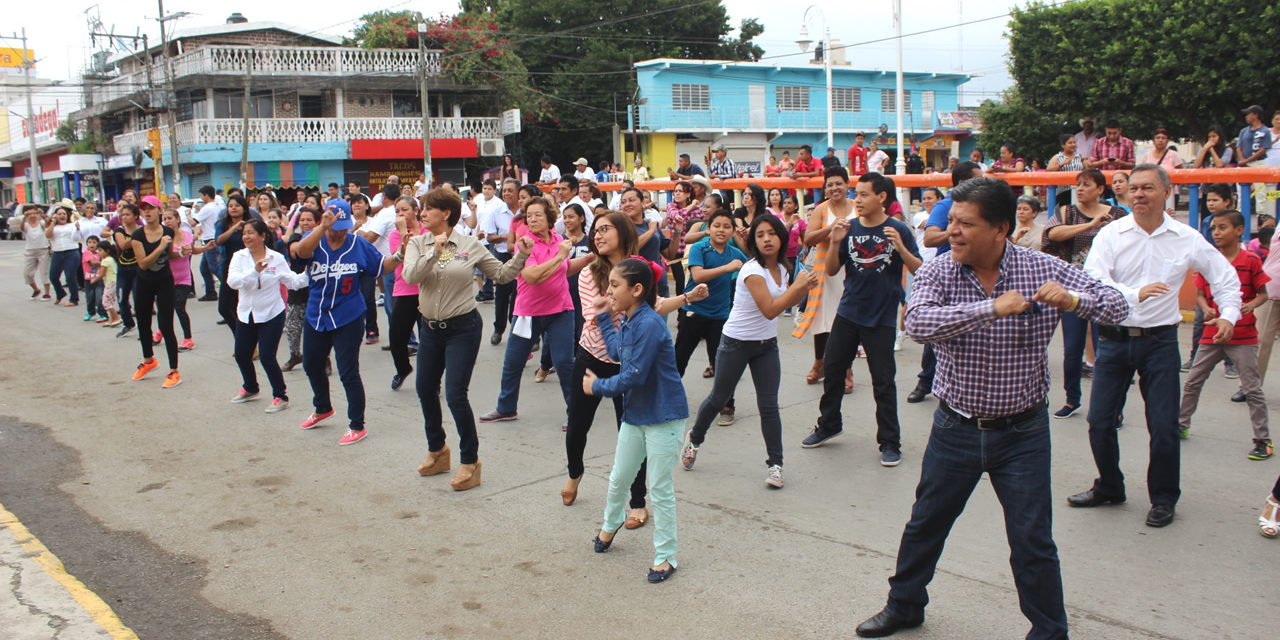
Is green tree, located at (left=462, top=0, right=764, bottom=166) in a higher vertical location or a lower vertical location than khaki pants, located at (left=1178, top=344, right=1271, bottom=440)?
higher

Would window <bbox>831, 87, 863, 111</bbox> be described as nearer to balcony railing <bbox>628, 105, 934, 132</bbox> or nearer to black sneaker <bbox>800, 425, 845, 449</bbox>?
balcony railing <bbox>628, 105, 934, 132</bbox>

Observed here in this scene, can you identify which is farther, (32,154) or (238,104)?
(32,154)

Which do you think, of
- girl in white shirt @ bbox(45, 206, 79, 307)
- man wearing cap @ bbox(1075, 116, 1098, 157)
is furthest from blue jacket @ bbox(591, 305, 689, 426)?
girl in white shirt @ bbox(45, 206, 79, 307)

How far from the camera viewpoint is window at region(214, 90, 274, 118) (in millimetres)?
39031

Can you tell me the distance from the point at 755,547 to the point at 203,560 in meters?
2.89

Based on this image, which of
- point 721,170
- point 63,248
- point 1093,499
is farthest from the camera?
point 721,170

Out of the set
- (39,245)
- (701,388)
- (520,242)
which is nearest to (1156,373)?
(520,242)

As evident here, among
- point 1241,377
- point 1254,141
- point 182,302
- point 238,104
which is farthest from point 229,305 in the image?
point 238,104

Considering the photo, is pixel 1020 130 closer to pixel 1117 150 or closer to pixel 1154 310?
pixel 1117 150

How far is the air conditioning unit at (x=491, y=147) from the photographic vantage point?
4144cm

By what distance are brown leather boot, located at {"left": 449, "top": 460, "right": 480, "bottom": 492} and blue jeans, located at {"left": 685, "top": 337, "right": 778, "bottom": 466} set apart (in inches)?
62.4

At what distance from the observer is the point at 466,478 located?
6180 millimetres

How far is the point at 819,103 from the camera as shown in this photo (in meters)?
52.4

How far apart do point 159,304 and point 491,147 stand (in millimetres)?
32607
